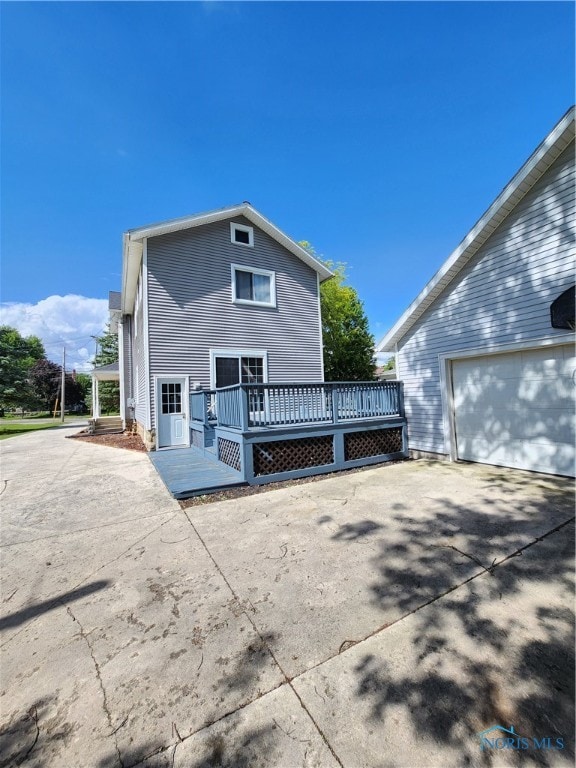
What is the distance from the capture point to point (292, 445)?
21.6 ft

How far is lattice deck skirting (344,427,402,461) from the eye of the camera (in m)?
7.32

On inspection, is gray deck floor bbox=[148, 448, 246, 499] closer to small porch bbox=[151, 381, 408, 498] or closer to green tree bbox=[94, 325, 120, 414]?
small porch bbox=[151, 381, 408, 498]

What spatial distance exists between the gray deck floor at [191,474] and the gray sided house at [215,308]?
1.84 m

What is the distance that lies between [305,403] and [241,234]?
758cm

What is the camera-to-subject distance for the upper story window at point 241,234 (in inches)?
436

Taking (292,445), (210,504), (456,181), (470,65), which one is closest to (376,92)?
(470,65)

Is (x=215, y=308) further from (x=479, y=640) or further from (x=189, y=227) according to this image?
(x=479, y=640)

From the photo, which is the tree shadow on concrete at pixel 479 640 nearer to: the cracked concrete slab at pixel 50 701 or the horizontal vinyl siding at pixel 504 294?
the cracked concrete slab at pixel 50 701

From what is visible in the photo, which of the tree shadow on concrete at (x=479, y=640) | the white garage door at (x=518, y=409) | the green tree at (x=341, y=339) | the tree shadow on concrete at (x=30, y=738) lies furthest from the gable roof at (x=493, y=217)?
the green tree at (x=341, y=339)

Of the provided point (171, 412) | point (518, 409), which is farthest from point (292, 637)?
point (171, 412)

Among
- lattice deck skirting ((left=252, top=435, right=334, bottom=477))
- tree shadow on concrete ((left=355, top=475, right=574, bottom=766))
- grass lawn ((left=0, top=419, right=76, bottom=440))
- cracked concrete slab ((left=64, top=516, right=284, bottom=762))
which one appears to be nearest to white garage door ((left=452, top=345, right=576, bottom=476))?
tree shadow on concrete ((left=355, top=475, right=574, bottom=766))

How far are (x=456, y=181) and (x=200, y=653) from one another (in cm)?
1584

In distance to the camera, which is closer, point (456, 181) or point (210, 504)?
point (210, 504)

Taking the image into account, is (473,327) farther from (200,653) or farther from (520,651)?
(200,653)
